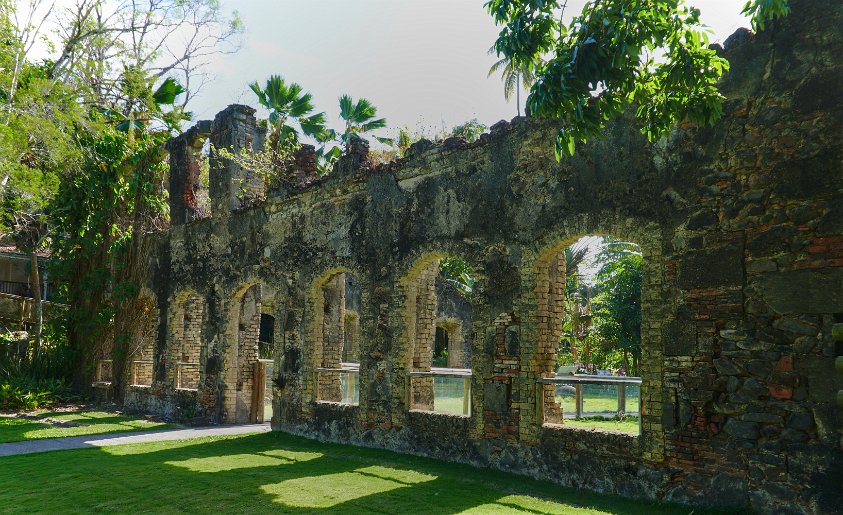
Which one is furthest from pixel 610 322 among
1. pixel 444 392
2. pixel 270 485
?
pixel 270 485

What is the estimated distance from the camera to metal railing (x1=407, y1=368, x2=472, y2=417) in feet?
34.0

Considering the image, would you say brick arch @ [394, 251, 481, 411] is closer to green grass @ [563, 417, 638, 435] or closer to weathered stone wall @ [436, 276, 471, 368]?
green grass @ [563, 417, 638, 435]

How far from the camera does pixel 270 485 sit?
28.5 feet

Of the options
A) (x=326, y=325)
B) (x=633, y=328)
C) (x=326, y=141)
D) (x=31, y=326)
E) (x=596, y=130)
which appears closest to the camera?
(x=596, y=130)

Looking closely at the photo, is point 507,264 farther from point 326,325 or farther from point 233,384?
point 233,384

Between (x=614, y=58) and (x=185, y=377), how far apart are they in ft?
46.7

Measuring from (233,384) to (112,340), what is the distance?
5.47 metres

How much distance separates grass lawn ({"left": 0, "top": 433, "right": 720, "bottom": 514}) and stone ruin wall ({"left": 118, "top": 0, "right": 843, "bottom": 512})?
0.61m

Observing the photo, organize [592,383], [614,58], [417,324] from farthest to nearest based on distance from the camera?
1. [417,324]
2. [592,383]
3. [614,58]

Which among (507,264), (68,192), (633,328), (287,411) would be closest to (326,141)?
(68,192)

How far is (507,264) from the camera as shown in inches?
383

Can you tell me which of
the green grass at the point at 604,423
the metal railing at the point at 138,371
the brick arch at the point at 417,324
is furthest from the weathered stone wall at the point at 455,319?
the green grass at the point at 604,423

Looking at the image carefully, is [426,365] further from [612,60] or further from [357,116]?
[357,116]

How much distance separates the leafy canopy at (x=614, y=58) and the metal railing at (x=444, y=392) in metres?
5.14
